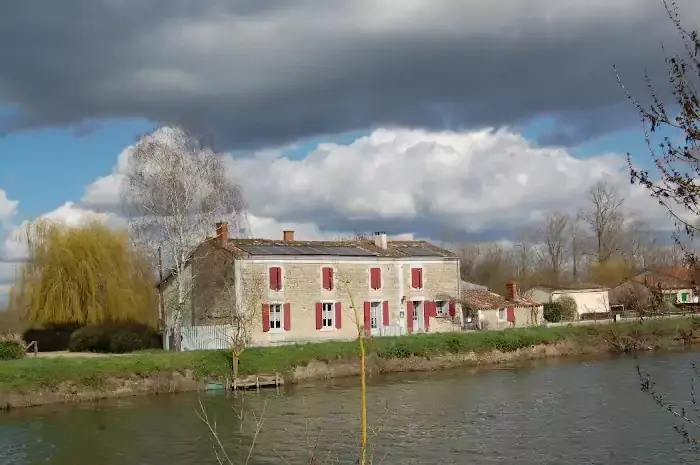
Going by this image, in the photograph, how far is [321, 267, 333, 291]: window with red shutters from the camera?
3885 cm

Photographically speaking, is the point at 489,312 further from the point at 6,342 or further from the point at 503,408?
the point at 6,342

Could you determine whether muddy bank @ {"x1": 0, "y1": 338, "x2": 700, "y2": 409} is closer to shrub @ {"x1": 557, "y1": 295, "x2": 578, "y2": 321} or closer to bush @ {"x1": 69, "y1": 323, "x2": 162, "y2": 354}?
bush @ {"x1": 69, "y1": 323, "x2": 162, "y2": 354}

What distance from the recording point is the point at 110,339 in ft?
114

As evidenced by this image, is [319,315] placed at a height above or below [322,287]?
below

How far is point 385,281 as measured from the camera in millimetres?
41219

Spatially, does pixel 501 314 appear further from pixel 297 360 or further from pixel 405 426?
pixel 405 426

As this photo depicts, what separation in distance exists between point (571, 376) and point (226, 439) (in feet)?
54.5

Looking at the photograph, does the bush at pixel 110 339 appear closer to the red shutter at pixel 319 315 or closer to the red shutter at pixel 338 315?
the red shutter at pixel 319 315

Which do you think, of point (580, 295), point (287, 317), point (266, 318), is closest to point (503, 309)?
point (580, 295)

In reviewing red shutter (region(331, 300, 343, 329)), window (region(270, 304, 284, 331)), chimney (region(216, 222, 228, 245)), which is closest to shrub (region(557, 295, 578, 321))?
red shutter (region(331, 300, 343, 329))

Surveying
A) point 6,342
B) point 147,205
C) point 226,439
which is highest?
point 147,205

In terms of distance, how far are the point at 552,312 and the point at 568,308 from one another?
4.79 ft

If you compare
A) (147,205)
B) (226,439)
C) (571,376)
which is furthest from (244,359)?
(571,376)

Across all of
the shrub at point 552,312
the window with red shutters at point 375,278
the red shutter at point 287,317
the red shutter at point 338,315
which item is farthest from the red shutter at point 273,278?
the shrub at point 552,312
